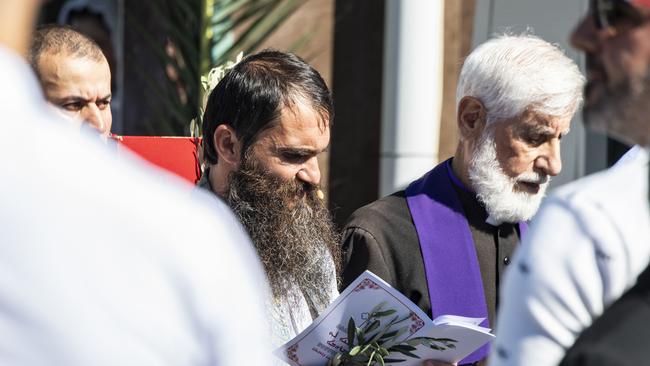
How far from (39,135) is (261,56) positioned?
2448 mm

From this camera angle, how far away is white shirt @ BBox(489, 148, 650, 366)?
1.66 m

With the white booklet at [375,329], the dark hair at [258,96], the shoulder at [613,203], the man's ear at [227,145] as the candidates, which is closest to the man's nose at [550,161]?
the dark hair at [258,96]

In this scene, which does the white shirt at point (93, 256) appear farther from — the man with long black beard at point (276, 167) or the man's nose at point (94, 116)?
the man's nose at point (94, 116)

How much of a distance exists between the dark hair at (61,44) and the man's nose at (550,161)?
4.68 feet

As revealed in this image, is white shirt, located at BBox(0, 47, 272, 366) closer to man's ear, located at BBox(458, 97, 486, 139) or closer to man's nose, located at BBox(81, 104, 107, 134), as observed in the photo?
man's nose, located at BBox(81, 104, 107, 134)

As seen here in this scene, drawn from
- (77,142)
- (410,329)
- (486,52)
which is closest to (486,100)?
(486,52)

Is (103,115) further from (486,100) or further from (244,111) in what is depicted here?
(486,100)

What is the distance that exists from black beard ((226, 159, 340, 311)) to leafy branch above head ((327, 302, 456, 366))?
31 cm

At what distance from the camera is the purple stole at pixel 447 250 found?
11.9 ft

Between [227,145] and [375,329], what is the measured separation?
2.35ft

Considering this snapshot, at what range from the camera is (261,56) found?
11.2 ft

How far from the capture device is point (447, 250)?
3725 millimetres

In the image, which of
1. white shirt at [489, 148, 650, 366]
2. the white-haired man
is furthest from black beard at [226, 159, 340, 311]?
white shirt at [489, 148, 650, 366]

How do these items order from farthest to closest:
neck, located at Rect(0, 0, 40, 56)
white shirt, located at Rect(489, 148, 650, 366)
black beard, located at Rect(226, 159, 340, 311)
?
black beard, located at Rect(226, 159, 340, 311), white shirt, located at Rect(489, 148, 650, 366), neck, located at Rect(0, 0, 40, 56)
